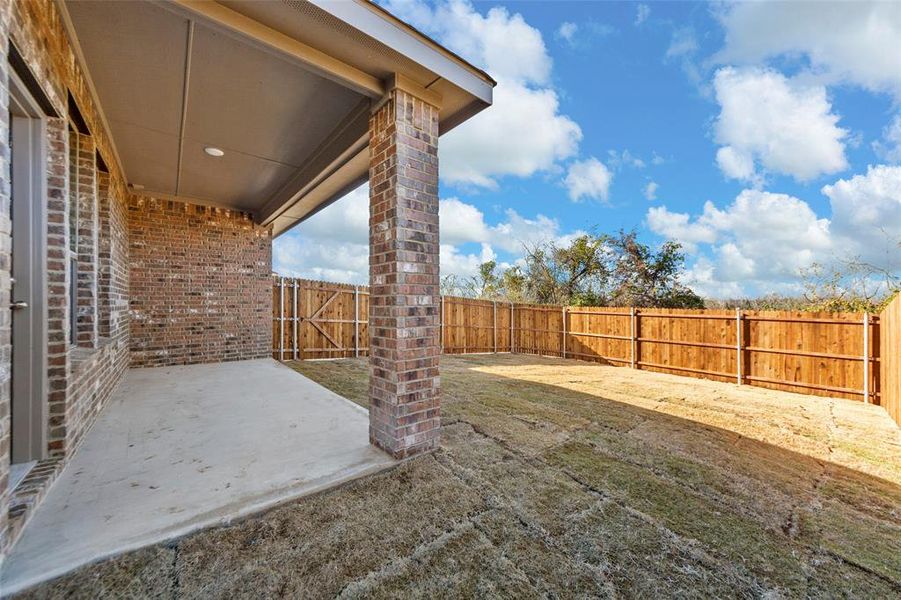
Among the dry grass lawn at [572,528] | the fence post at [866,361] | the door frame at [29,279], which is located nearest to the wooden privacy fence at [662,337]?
the fence post at [866,361]

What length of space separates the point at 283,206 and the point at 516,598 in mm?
6186

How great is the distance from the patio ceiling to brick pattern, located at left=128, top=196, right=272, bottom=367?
1.75 meters

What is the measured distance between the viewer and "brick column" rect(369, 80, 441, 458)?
258 cm

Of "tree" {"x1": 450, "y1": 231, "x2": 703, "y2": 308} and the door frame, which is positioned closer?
the door frame

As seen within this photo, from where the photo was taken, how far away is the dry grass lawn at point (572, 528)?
1513mm

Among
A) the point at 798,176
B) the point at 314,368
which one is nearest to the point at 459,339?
the point at 314,368

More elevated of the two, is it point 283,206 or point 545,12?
point 545,12

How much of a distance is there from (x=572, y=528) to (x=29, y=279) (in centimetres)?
358

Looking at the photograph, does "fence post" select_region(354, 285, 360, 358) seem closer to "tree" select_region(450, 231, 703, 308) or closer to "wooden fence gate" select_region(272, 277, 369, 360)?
"wooden fence gate" select_region(272, 277, 369, 360)

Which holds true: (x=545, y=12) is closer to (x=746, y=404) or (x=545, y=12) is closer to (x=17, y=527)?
(x=746, y=404)

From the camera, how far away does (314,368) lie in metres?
6.85

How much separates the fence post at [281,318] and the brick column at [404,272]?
600cm

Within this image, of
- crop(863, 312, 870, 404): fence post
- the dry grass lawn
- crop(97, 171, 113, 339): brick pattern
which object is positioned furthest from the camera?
crop(863, 312, 870, 404): fence post

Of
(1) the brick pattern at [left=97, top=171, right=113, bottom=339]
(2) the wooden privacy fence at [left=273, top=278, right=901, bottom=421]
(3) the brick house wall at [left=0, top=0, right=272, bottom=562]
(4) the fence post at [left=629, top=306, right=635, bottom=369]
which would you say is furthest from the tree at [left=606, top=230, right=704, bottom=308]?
(1) the brick pattern at [left=97, top=171, right=113, bottom=339]
